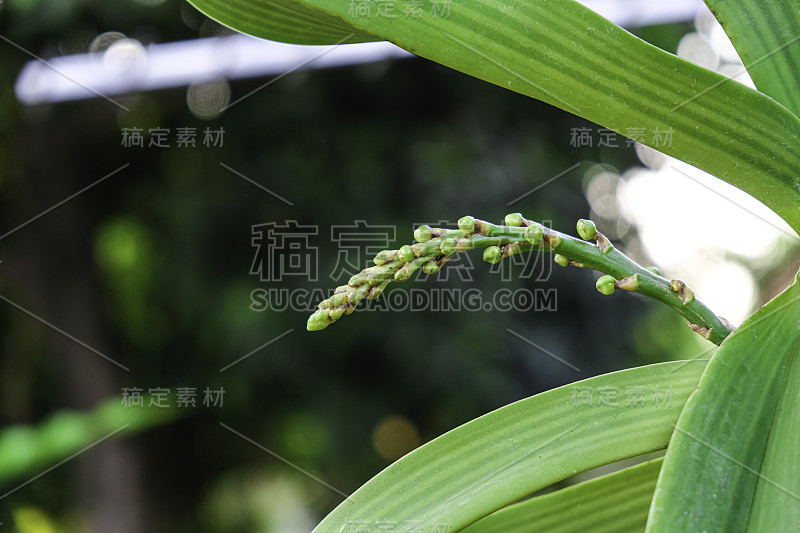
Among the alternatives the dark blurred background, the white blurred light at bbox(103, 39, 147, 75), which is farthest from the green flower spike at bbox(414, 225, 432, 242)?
the white blurred light at bbox(103, 39, 147, 75)

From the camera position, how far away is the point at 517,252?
0.82ft

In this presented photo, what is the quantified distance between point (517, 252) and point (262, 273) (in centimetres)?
96

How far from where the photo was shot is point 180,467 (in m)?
1.41

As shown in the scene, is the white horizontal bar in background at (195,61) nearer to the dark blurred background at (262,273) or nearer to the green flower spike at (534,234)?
the dark blurred background at (262,273)

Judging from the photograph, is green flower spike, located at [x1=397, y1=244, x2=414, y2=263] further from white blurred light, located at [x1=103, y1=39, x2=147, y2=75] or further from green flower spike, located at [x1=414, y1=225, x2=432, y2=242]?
white blurred light, located at [x1=103, y1=39, x2=147, y2=75]

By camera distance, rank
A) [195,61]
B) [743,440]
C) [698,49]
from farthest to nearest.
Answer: [698,49]
[195,61]
[743,440]

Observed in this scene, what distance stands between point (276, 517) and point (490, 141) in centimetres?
165

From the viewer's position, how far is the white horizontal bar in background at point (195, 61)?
3.32ft

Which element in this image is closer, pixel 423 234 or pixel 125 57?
pixel 423 234

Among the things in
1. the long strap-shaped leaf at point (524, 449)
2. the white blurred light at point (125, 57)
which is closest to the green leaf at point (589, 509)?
the long strap-shaped leaf at point (524, 449)

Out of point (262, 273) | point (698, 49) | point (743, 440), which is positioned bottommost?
point (262, 273)

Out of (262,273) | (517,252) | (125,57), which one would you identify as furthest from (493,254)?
(125,57)

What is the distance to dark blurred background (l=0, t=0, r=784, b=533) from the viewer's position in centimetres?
109

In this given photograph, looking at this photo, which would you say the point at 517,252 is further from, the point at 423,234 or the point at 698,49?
the point at 698,49
